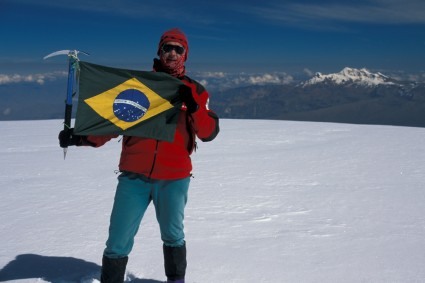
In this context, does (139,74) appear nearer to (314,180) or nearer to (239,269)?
(239,269)

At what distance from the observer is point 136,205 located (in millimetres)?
2314

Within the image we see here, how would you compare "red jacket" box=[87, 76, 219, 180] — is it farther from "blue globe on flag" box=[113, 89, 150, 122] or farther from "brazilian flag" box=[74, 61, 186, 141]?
"blue globe on flag" box=[113, 89, 150, 122]

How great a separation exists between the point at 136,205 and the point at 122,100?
2.33 ft

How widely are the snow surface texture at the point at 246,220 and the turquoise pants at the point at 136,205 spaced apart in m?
0.64

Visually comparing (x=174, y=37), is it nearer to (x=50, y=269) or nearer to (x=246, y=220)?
(x=50, y=269)

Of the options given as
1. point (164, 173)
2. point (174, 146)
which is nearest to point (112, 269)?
point (164, 173)

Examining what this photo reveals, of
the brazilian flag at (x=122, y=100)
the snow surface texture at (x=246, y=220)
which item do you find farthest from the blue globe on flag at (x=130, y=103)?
the snow surface texture at (x=246, y=220)

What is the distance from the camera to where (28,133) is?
40.8 feet

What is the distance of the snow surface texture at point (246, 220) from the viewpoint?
3016 millimetres

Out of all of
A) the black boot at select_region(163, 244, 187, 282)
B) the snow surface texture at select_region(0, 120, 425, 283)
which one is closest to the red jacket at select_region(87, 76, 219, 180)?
the black boot at select_region(163, 244, 187, 282)

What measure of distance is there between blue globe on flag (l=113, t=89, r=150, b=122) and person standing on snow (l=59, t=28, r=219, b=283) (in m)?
0.18

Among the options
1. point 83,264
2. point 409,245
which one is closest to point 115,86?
point 83,264

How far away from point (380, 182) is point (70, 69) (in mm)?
5213

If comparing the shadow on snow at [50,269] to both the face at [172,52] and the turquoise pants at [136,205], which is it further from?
the face at [172,52]
